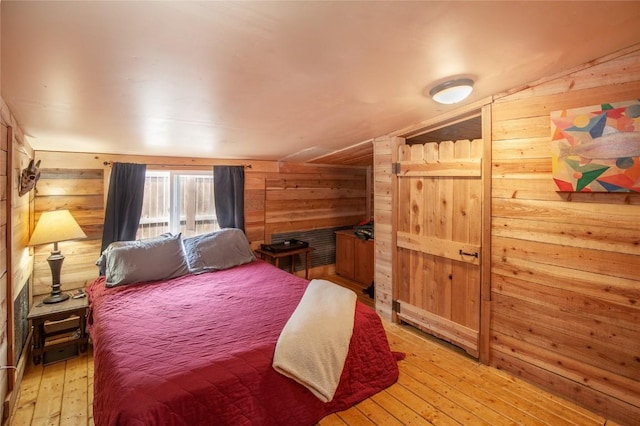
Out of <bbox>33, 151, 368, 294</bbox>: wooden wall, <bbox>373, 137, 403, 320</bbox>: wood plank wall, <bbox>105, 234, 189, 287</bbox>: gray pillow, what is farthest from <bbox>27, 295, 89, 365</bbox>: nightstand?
<bbox>373, 137, 403, 320</bbox>: wood plank wall

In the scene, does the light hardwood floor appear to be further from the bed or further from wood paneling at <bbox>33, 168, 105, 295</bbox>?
wood paneling at <bbox>33, 168, 105, 295</bbox>

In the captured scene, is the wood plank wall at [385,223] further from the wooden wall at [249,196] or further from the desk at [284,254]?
the wooden wall at [249,196]

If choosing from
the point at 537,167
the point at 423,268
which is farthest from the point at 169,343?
the point at 537,167

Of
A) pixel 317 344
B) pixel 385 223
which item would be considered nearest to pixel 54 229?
pixel 317 344

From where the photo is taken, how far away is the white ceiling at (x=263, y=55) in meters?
1.13

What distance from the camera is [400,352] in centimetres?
258

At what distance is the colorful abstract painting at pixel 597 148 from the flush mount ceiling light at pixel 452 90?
59 cm

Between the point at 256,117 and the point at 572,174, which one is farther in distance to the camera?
the point at 256,117

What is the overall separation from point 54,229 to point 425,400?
10.2 feet

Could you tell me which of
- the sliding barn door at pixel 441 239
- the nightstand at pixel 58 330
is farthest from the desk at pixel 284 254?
the nightstand at pixel 58 330

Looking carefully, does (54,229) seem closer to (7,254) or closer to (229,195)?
(7,254)

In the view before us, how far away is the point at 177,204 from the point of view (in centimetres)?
360

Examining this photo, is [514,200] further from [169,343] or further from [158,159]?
[158,159]

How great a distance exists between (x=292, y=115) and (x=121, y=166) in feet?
6.58
